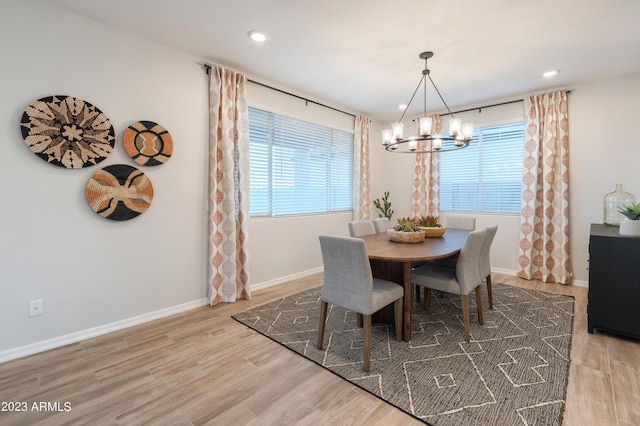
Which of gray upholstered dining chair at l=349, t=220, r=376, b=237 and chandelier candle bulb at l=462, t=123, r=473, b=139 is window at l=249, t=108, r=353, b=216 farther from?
chandelier candle bulb at l=462, t=123, r=473, b=139

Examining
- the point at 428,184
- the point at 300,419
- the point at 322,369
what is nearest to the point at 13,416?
the point at 300,419

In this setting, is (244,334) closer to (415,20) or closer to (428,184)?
(415,20)

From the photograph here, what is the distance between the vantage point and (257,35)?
8.55ft

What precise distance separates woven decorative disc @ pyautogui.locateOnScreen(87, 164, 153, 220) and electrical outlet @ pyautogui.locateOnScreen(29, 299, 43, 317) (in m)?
0.77

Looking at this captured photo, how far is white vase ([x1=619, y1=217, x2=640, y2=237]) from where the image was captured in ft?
7.84

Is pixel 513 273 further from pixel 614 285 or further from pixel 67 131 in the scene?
pixel 67 131

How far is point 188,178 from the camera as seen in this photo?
3.03 m

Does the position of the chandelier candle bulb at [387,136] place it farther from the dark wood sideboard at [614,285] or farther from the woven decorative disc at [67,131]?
the woven decorative disc at [67,131]

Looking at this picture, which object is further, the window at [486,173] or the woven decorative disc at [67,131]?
the window at [486,173]

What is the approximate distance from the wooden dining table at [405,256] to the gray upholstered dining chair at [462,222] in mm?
920

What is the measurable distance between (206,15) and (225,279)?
8.18 ft

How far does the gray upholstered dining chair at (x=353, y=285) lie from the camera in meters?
1.97

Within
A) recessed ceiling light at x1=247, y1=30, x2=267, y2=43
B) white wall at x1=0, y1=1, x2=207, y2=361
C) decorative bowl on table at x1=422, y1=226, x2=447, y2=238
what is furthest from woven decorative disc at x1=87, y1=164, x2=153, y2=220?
decorative bowl on table at x1=422, y1=226, x2=447, y2=238

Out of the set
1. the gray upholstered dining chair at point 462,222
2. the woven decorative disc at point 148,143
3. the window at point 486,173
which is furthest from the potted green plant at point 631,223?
the woven decorative disc at point 148,143
